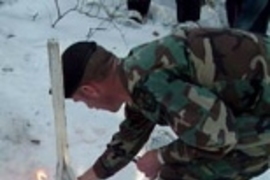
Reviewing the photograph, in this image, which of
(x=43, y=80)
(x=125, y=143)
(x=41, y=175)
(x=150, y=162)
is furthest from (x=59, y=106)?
(x=43, y=80)

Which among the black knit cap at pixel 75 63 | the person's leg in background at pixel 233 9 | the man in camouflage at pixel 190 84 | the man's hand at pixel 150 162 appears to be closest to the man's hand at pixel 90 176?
the man's hand at pixel 150 162

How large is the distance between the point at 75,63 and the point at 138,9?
2.37m

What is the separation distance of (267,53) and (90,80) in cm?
56

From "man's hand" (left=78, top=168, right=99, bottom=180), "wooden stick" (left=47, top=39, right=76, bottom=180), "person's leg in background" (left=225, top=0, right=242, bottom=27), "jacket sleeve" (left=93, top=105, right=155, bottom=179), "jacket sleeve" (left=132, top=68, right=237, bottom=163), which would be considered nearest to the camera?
"jacket sleeve" (left=132, top=68, right=237, bottom=163)

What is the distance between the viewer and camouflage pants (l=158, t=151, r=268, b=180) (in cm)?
256

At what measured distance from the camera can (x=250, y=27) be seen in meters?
4.22

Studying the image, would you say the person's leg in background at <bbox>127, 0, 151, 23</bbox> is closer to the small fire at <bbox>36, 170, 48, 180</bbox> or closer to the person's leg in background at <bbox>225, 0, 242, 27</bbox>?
the person's leg in background at <bbox>225, 0, 242, 27</bbox>

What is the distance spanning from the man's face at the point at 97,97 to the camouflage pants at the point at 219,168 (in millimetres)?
370

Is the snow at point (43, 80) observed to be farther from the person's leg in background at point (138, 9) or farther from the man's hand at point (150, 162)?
the man's hand at point (150, 162)

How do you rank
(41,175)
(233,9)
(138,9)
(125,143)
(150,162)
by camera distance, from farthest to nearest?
(138,9) < (233,9) < (41,175) < (125,143) < (150,162)

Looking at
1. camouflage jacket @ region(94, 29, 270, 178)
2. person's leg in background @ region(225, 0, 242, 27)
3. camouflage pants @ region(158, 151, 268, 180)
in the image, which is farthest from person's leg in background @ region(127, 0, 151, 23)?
camouflage jacket @ region(94, 29, 270, 178)

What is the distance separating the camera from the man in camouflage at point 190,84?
224 cm

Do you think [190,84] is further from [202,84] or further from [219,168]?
[219,168]

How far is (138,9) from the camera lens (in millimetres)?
4609
